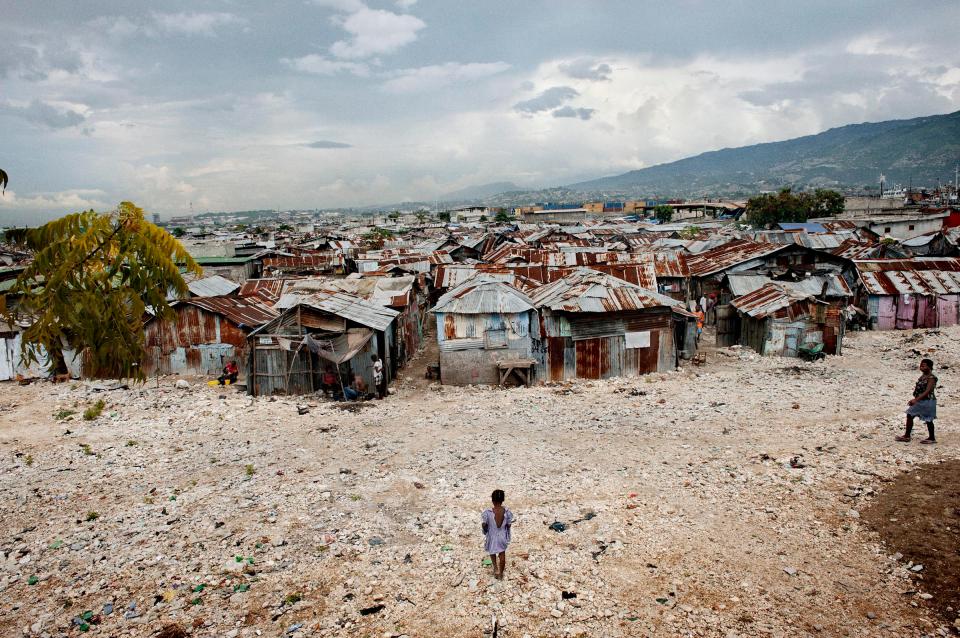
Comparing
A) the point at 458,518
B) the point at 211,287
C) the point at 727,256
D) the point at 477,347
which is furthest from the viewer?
the point at 727,256

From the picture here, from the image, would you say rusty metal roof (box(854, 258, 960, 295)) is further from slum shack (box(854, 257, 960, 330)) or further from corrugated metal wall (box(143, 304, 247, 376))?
corrugated metal wall (box(143, 304, 247, 376))

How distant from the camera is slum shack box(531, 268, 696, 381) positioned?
57.1 feet

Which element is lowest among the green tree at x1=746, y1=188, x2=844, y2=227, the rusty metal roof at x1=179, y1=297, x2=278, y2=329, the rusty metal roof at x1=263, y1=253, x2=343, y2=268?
the rusty metal roof at x1=179, y1=297, x2=278, y2=329

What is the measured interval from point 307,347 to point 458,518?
9110mm

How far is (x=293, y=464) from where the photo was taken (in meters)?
10.8

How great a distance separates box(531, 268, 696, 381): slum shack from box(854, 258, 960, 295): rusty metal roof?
13.7m

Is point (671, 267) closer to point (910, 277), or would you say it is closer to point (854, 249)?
point (910, 277)

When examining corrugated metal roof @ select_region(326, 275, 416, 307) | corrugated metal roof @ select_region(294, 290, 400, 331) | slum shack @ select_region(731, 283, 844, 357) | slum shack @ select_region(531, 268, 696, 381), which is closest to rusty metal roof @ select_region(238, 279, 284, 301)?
corrugated metal roof @ select_region(326, 275, 416, 307)

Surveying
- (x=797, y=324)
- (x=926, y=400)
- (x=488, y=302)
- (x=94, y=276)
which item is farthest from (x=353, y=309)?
(x=797, y=324)

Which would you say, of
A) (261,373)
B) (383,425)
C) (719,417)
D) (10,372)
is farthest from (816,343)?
(10,372)

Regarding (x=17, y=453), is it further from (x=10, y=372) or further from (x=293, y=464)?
(x=10, y=372)

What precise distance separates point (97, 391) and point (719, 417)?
701 inches

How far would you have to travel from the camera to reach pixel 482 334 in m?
17.4

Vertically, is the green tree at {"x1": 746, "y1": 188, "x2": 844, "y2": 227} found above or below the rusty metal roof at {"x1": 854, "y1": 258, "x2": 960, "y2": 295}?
above
